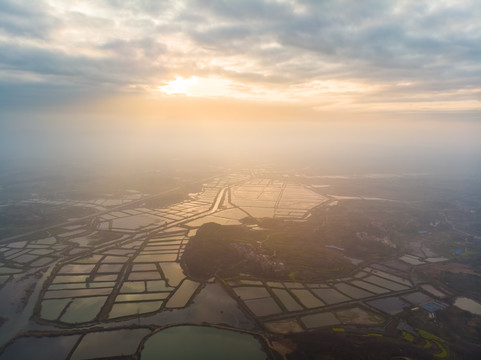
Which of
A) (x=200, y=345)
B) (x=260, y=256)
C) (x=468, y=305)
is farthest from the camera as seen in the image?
(x=260, y=256)

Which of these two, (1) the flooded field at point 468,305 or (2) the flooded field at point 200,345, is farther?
(1) the flooded field at point 468,305

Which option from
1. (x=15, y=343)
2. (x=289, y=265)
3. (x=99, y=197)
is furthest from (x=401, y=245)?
(x=99, y=197)

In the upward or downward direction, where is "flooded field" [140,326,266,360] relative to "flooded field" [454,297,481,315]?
downward

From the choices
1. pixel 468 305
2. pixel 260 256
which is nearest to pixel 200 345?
pixel 260 256

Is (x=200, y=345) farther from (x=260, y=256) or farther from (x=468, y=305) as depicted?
(x=468, y=305)

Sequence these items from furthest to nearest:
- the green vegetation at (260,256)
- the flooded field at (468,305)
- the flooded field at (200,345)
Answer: the green vegetation at (260,256) → the flooded field at (468,305) → the flooded field at (200,345)

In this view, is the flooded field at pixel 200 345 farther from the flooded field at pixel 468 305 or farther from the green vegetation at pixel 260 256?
the flooded field at pixel 468 305

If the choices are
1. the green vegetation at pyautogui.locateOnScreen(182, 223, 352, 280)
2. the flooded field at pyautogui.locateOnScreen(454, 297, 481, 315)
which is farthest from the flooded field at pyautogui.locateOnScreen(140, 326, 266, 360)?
the flooded field at pyautogui.locateOnScreen(454, 297, 481, 315)

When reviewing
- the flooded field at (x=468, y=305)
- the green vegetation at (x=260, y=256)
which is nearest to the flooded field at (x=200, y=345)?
the green vegetation at (x=260, y=256)

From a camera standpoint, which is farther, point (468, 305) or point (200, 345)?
point (468, 305)

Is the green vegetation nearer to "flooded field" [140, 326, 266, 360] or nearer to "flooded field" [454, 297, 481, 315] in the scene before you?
"flooded field" [140, 326, 266, 360]

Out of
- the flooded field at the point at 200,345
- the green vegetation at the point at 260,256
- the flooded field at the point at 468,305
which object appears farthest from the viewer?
the green vegetation at the point at 260,256
